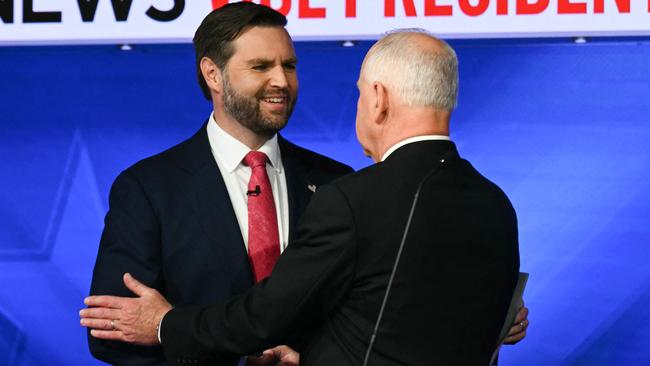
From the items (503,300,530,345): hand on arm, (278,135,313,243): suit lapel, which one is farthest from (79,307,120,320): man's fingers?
(503,300,530,345): hand on arm

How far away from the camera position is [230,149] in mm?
2320

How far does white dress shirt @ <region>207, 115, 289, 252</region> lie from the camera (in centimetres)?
227

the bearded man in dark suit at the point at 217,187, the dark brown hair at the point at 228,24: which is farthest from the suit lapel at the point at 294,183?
the dark brown hair at the point at 228,24

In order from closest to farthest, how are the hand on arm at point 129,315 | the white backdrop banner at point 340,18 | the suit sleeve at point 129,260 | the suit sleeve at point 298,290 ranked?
the suit sleeve at point 298,290
the hand on arm at point 129,315
the suit sleeve at point 129,260
the white backdrop banner at point 340,18

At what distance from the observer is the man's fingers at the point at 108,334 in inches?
81.6

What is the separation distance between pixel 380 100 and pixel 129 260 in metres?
0.67

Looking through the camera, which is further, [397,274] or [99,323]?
[99,323]

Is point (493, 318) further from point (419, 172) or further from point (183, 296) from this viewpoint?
point (183, 296)

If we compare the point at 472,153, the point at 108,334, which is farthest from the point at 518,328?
the point at 472,153

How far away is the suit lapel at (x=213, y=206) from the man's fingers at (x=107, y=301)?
0.22 m

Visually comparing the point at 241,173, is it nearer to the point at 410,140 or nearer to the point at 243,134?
the point at 243,134

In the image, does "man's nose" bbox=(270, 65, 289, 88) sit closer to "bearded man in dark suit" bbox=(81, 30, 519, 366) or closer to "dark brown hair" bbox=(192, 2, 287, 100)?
"dark brown hair" bbox=(192, 2, 287, 100)

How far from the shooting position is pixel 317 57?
321 centimetres

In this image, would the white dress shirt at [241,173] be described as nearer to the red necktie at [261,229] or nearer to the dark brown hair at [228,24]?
the red necktie at [261,229]
